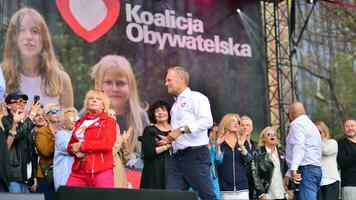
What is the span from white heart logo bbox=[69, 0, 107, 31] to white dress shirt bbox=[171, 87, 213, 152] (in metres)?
3.96

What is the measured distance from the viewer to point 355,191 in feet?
23.6

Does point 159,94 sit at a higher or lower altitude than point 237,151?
higher

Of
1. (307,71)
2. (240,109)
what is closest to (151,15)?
(240,109)

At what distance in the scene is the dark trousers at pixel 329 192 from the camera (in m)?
7.07

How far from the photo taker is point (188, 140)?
5.35 meters

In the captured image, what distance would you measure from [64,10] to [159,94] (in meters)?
1.88

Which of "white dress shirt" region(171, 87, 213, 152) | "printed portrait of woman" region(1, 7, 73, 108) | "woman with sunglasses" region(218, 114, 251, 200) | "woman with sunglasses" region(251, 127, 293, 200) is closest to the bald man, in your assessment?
"woman with sunglasses" region(251, 127, 293, 200)

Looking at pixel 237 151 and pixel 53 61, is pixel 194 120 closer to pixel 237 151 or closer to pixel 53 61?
pixel 237 151

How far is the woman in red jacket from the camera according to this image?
484 centimetres

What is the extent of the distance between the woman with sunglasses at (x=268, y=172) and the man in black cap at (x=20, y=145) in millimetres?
2471

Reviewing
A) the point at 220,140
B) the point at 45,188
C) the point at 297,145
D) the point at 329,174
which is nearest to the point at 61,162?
the point at 45,188

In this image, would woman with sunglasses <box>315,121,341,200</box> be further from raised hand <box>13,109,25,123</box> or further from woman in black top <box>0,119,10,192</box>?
woman in black top <box>0,119,10,192</box>

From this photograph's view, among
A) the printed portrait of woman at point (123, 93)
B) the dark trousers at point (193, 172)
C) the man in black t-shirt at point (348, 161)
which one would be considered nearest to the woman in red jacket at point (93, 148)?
the dark trousers at point (193, 172)

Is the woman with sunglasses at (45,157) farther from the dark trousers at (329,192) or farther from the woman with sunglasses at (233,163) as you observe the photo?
the dark trousers at (329,192)
